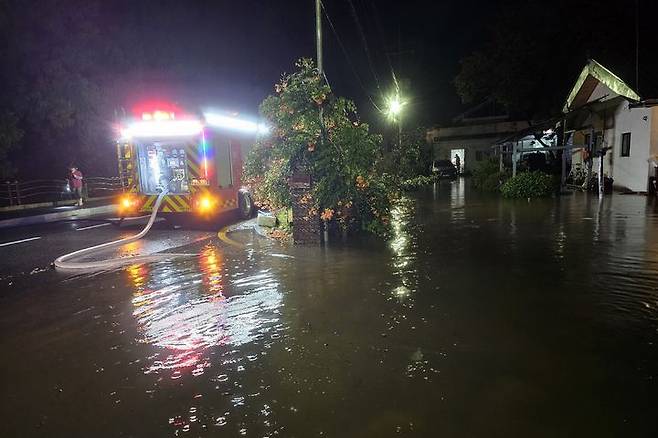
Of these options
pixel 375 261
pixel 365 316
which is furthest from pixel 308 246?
pixel 365 316

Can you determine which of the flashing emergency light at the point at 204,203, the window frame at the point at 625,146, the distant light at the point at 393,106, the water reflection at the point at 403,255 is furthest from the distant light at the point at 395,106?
→ the flashing emergency light at the point at 204,203

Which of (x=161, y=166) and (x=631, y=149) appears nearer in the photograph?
(x=161, y=166)

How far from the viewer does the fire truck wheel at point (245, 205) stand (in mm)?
14428

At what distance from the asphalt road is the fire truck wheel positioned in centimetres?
233

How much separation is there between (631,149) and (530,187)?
4.31 metres

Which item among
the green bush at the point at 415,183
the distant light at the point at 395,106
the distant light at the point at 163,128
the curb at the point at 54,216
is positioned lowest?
the curb at the point at 54,216

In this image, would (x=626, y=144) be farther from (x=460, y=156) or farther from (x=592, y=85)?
(x=460, y=156)

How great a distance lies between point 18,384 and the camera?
387cm

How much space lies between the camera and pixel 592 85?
20.1m

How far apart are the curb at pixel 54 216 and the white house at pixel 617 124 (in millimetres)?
20132

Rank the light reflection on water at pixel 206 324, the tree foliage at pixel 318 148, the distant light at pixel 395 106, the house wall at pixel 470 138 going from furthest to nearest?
the house wall at pixel 470 138 < the distant light at pixel 395 106 < the tree foliage at pixel 318 148 < the light reflection on water at pixel 206 324

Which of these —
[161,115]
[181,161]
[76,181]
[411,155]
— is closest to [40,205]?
[76,181]

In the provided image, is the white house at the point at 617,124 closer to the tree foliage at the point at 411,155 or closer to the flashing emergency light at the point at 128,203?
the tree foliage at the point at 411,155

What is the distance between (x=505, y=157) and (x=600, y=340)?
29597 millimetres
